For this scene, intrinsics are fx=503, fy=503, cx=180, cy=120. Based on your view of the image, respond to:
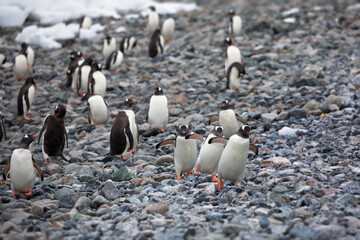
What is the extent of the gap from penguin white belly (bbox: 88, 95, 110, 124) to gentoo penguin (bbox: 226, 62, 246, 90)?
102 inches

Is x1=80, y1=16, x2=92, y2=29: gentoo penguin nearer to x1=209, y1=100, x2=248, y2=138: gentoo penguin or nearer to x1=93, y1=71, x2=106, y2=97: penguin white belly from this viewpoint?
x1=93, y1=71, x2=106, y2=97: penguin white belly

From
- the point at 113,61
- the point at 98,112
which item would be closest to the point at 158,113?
the point at 98,112

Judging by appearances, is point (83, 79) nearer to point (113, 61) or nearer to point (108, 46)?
point (113, 61)

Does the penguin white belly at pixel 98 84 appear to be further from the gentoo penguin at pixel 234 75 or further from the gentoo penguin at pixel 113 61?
the gentoo penguin at pixel 234 75

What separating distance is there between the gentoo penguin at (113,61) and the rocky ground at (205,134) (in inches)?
11.1

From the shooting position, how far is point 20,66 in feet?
39.3

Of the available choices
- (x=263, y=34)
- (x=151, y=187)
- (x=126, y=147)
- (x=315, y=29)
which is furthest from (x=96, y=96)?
(x=315, y=29)

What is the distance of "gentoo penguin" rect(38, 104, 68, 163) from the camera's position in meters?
7.11

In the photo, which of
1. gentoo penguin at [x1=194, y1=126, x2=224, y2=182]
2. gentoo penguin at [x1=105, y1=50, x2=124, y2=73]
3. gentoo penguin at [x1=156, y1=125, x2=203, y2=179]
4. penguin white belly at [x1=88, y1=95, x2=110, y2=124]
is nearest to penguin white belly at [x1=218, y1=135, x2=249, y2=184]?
gentoo penguin at [x1=194, y1=126, x2=224, y2=182]

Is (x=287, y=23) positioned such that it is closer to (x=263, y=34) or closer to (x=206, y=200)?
(x=263, y=34)

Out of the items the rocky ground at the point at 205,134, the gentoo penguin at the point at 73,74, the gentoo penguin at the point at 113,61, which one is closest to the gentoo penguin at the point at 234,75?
the rocky ground at the point at 205,134

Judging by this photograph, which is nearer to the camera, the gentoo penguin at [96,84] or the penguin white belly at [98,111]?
the penguin white belly at [98,111]

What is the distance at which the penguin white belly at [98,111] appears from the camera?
8703 millimetres

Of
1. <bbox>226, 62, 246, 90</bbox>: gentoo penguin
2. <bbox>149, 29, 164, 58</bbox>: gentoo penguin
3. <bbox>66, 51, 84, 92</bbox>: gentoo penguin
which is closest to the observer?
<bbox>226, 62, 246, 90</bbox>: gentoo penguin
